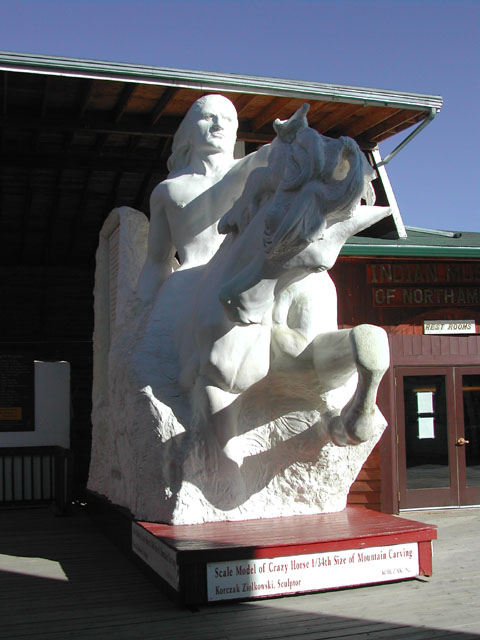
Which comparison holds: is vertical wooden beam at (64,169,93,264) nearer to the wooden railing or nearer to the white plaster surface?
the white plaster surface

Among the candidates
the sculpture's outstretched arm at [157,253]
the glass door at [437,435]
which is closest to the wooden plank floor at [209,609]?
the sculpture's outstretched arm at [157,253]

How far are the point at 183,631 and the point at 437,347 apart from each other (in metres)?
5.04

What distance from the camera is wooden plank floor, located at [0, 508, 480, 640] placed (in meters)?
3.54

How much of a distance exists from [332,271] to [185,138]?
111 inches

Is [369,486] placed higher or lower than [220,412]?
lower

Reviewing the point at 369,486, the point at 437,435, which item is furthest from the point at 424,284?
the point at 369,486

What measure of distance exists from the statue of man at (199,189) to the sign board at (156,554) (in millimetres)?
1717

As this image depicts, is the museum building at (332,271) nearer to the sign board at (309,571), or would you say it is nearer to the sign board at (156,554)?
the sign board at (156,554)

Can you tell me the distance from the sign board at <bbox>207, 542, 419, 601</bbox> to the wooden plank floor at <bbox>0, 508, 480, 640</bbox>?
0.06 metres

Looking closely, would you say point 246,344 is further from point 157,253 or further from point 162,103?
point 162,103

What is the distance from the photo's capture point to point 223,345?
178 inches

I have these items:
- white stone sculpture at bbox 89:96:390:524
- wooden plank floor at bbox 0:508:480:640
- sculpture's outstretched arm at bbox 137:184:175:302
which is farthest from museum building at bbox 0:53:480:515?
wooden plank floor at bbox 0:508:480:640

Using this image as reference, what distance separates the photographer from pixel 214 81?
6.49 meters

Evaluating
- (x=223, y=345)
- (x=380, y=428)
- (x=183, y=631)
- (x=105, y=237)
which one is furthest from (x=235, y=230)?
(x=105, y=237)
